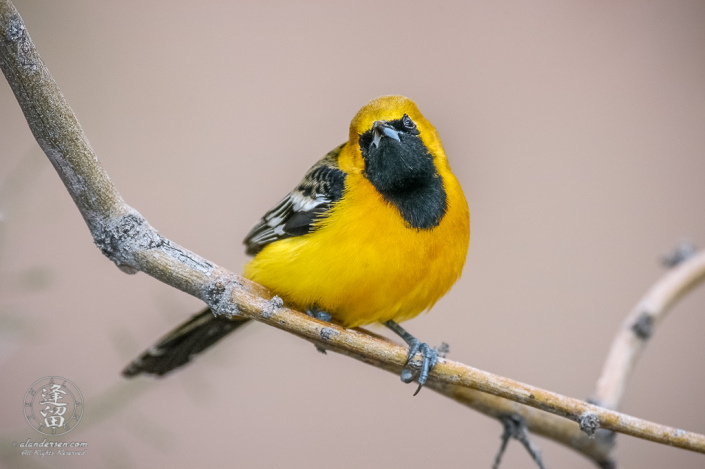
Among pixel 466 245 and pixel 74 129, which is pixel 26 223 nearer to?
pixel 74 129

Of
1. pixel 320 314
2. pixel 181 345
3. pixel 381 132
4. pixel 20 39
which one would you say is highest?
pixel 381 132

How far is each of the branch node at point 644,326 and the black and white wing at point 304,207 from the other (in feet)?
5.04

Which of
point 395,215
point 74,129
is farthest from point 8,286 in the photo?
point 395,215

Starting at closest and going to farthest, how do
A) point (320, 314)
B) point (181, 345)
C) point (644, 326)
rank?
1. point (320, 314)
2. point (181, 345)
3. point (644, 326)

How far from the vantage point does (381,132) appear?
73.4 inches

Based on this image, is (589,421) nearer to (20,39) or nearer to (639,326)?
(639,326)

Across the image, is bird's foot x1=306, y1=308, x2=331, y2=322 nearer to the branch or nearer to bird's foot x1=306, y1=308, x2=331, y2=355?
bird's foot x1=306, y1=308, x2=331, y2=355

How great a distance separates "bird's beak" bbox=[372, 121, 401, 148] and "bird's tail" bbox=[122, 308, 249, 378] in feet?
2.81

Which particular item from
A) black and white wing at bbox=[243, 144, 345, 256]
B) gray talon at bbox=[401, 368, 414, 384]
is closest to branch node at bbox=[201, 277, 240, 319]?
black and white wing at bbox=[243, 144, 345, 256]

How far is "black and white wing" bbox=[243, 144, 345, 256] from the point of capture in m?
1.98

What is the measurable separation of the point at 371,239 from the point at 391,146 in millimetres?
325

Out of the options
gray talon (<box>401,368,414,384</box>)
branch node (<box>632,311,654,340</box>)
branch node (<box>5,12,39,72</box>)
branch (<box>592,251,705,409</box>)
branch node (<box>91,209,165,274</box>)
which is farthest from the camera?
branch node (<box>632,311,654,340</box>)

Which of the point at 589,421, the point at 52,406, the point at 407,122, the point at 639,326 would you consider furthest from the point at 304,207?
the point at 639,326

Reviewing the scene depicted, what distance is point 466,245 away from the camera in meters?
2.03
